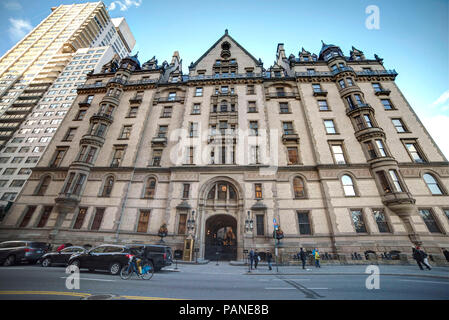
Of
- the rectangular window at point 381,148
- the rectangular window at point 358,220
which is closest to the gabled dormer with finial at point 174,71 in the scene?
the rectangular window at point 381,148

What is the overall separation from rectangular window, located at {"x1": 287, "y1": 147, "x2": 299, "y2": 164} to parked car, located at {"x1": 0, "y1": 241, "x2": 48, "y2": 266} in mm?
24909

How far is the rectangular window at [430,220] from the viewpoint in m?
16.5

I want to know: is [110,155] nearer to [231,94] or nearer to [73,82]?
[231,94]

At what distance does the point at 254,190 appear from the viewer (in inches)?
757

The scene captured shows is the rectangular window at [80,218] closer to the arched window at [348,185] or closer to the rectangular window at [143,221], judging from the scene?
the rectangular window at [143,221]

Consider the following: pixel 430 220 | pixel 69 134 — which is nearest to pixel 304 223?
pixel 430 220

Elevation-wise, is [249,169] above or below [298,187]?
above

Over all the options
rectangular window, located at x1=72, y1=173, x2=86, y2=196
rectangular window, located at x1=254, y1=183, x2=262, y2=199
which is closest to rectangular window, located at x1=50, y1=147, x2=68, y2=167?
rectangular window, located at x1=72, y1=173, x2=86, y2=196

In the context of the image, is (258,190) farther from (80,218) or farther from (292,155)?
(80,218)

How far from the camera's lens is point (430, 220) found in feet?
55.3

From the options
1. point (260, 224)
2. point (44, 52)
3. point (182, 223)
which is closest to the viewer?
point (260, 224)

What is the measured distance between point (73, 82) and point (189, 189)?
206 ft

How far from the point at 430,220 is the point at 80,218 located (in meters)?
37.2

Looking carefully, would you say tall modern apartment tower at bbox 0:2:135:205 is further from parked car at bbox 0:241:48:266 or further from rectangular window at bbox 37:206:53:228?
parked car at bbox 0:241:48:266
